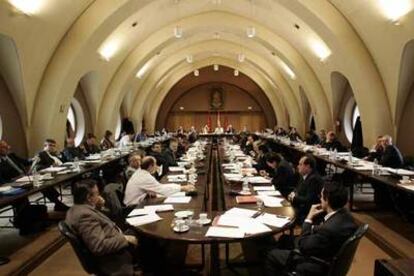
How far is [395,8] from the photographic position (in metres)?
8.00

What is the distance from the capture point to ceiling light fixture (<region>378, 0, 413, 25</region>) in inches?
299

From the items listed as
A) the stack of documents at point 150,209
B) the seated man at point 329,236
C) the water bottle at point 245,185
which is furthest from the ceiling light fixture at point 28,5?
the seated man at point 329,236

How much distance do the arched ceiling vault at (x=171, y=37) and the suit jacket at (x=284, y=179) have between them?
164 inches

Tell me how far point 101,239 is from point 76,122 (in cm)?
1321

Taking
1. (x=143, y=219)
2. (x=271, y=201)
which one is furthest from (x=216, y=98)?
(x=143, y=219)

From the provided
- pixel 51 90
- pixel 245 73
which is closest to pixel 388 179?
pixel 51 90

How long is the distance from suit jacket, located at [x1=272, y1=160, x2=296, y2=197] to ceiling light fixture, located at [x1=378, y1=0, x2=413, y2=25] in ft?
13.2

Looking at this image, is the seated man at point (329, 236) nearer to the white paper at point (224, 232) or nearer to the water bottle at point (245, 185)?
the white paper at point (224, 232)

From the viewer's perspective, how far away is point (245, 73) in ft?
82.4

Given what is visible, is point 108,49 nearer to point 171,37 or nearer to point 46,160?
point 171,37

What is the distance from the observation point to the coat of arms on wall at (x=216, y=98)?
26047mm

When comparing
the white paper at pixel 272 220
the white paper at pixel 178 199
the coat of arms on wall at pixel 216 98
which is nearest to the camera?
the white paper at pixel 272 220

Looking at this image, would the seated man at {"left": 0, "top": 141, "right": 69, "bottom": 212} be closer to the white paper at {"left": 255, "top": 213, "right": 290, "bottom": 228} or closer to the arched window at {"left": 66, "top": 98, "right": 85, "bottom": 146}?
the white paper at {"left": 255, "top": 213, "right": 290, "bottom": 228}

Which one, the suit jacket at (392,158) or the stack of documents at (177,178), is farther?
the suit jacket at (392,158)
